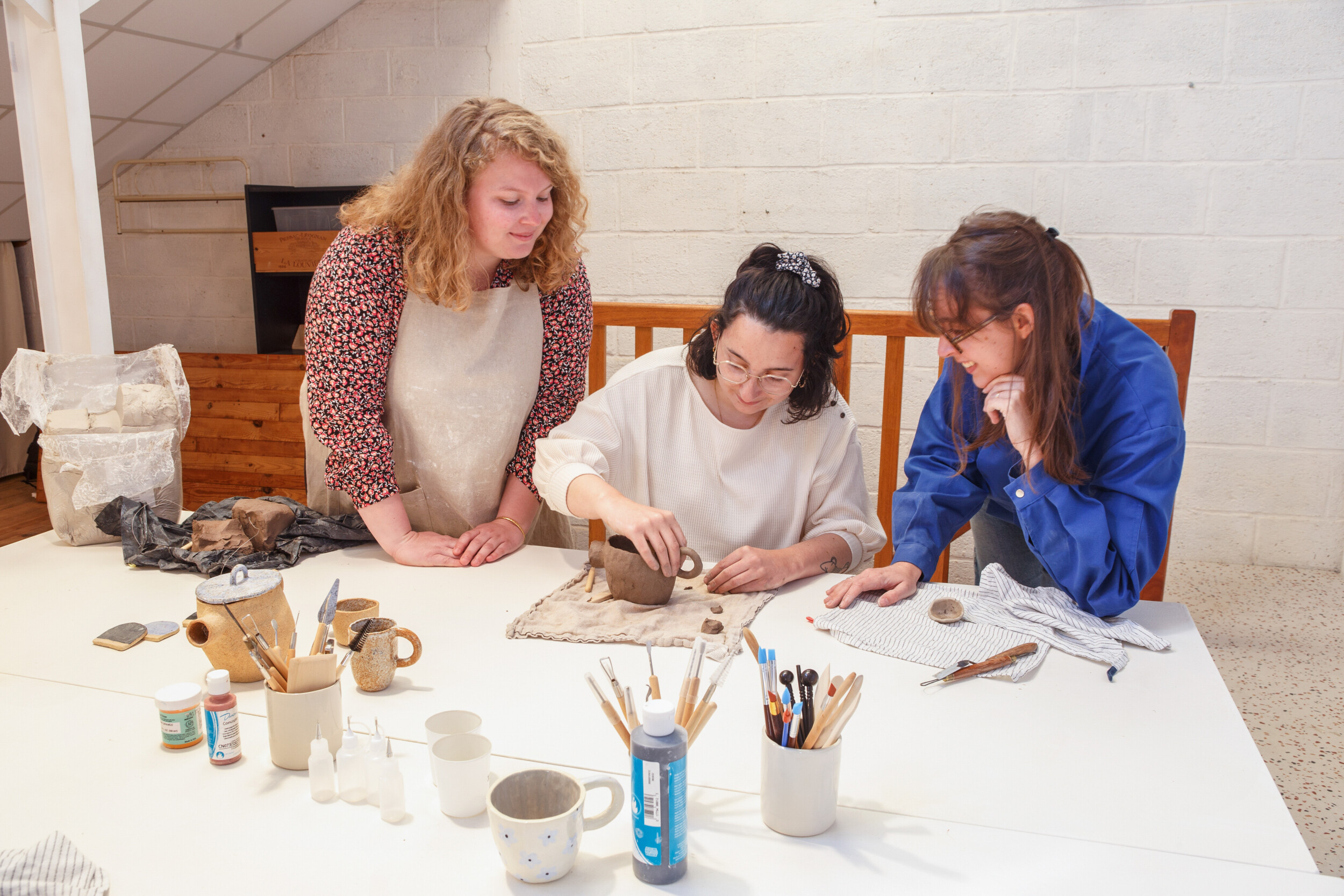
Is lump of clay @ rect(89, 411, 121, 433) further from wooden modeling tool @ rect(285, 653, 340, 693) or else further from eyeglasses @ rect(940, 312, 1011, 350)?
eyeglasses @ rect(940, 312, 1011, 350)

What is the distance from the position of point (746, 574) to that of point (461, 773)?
2.29 ft

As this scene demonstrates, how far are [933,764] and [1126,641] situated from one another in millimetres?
497

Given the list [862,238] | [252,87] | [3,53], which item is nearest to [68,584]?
[3,53]

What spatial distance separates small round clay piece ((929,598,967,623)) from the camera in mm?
1393

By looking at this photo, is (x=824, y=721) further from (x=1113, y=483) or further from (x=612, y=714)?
(x=1113, y=483)

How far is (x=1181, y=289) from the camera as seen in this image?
2.99 m

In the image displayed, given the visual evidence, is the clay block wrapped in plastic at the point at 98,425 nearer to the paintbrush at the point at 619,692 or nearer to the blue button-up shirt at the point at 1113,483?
the paintbrush at the point at 619,692

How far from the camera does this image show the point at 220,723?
1.00m

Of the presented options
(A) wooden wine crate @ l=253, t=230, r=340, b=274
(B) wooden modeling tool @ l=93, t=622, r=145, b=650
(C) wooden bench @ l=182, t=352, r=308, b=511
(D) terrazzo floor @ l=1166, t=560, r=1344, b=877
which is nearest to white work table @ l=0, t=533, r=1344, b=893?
(B) wooden modeling tool @ l=93, t=622, r=145, b=650

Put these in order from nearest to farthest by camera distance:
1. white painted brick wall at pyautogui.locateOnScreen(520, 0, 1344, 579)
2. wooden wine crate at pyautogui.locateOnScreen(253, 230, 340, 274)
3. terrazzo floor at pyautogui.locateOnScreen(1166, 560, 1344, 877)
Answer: terrazzo floor at pyautogui.locateOnScreen(1166, 560, 1344, 877) < white painted brick wall at pyautogui.locateOnScreen(520, 0, 1344, 579) < wooden wine crate at pyautogui.locateOnScreen(253, 230, 340, 274)

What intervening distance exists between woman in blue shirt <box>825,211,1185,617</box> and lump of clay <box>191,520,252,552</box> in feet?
3.46

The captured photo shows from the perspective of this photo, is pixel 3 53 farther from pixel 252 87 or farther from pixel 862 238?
pixel 862 238

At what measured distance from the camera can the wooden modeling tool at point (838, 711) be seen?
0.88 m

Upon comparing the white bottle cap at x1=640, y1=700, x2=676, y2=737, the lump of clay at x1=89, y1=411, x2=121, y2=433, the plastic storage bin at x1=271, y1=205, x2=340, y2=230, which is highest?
the plastic storage bin at x1=271, y1=205, x2=340, y2=230
